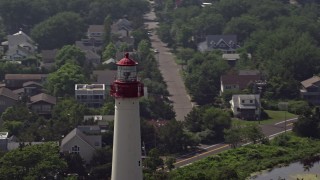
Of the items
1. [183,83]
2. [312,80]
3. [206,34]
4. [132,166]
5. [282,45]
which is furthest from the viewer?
[206,34]

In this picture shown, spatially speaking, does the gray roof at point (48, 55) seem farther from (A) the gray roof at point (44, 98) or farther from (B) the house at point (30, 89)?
(A) the gray roof at point (44, 98)

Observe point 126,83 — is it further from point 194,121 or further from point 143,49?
point 143,49

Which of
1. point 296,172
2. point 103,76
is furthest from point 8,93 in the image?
point 296,172

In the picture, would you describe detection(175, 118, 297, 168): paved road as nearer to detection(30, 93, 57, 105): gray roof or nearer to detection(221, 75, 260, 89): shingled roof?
detection(221, 75, 260, 89): shingled roof

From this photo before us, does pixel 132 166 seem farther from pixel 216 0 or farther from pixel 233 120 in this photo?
pixel 216 0

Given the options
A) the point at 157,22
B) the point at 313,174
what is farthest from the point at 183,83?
the point at 157,22
